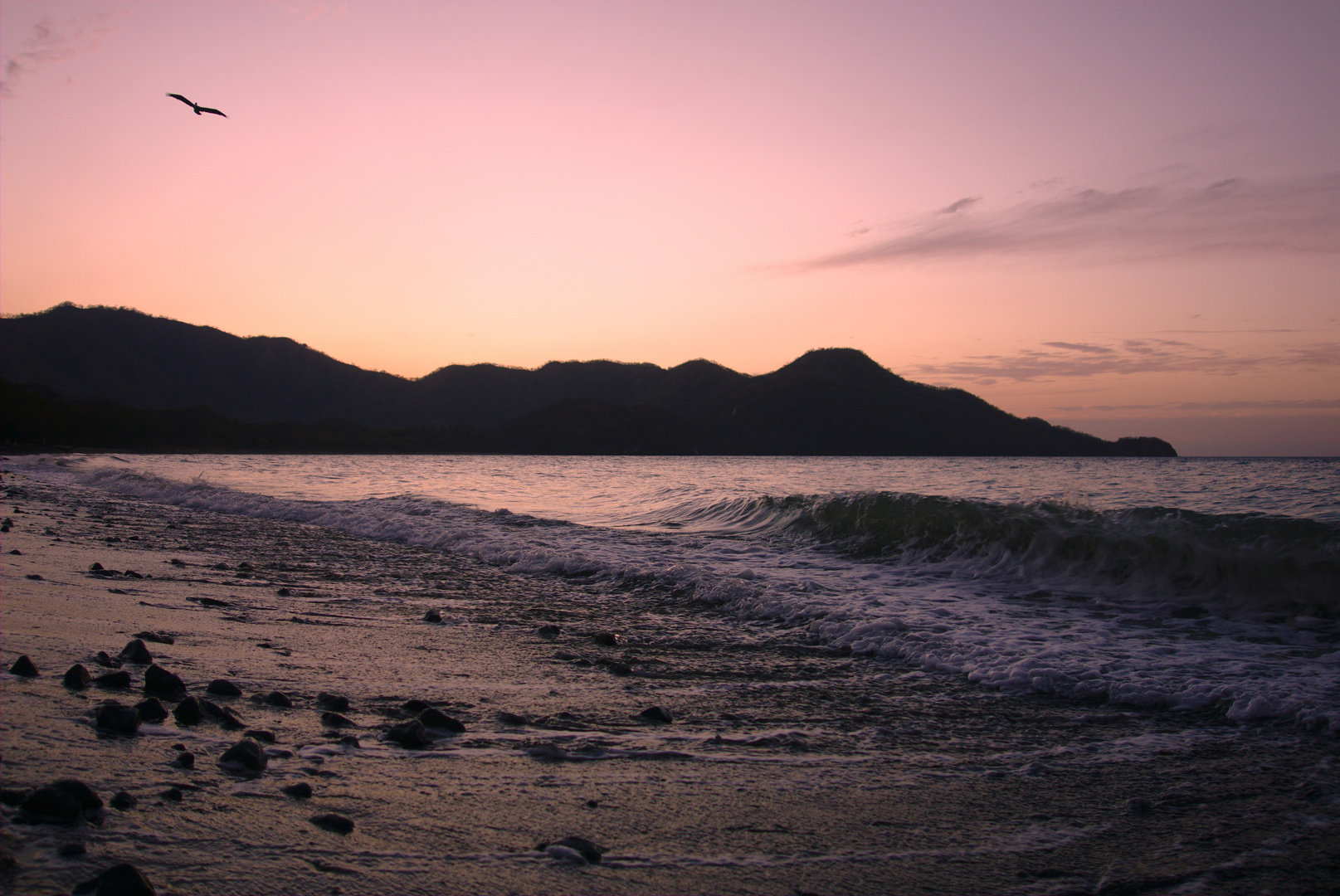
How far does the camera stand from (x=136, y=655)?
5.00 m

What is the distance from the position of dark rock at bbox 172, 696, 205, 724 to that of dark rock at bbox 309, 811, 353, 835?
4.76ft

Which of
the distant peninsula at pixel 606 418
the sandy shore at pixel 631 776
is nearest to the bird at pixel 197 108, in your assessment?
the sandy shore at pixel 631 776

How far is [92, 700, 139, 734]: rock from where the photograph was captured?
12.1 ft

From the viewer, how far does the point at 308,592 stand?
8.54 meters

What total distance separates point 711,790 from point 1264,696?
4.45m

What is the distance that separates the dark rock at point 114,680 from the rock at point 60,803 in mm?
1829

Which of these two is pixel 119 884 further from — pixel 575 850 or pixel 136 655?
pixel 136 655

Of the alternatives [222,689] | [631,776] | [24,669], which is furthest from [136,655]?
[631,776]

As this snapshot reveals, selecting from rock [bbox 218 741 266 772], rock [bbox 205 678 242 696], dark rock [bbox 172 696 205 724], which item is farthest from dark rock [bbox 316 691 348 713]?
rock [bbox 218 741 266 772]

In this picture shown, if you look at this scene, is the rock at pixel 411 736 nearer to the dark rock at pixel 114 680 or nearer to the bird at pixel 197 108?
the dark rock at pixel 114 680

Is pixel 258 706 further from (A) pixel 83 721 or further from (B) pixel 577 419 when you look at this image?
(B) pixel 577 419

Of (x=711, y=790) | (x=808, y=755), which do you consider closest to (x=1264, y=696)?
(x=808, y=755)

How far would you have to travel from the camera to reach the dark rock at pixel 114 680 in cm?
440

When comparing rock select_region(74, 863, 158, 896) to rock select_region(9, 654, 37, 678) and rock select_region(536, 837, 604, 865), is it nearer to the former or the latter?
rock select_region(536, 837, 604, 865)
